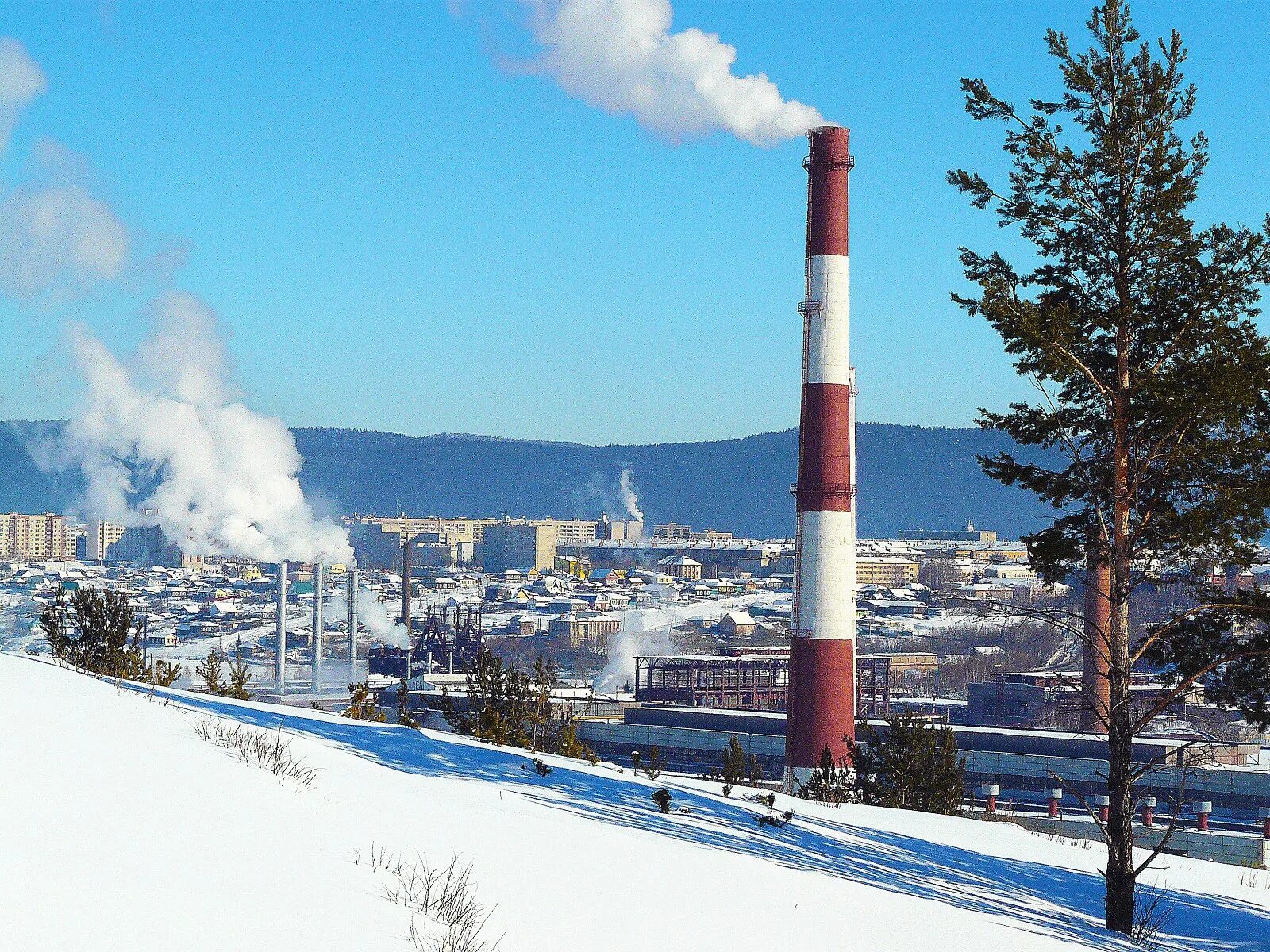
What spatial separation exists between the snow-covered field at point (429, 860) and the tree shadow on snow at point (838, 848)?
5 centimetres

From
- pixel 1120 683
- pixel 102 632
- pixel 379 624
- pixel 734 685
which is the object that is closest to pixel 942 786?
pixel 1120 683

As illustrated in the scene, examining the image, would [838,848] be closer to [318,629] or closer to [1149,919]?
[1149,919]

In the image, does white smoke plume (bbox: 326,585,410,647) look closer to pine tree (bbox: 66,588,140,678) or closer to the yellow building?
the yellow building

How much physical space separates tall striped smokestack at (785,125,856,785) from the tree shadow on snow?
17337 mm

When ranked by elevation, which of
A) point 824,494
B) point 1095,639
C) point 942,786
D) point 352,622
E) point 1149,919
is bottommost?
point 352,622

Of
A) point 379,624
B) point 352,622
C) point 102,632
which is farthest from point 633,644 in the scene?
point 102,632

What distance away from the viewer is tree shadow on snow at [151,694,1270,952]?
12094 millimetres

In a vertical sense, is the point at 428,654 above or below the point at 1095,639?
below

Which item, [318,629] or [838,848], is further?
[318,629]

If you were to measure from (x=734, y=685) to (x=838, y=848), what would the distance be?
64532 mm

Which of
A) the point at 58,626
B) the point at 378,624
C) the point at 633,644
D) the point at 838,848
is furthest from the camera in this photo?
the point at 633,644

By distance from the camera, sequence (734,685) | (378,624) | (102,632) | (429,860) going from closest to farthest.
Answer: (429,860) → (102,632) → (734,685) → (378,624)

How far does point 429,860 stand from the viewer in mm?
8477

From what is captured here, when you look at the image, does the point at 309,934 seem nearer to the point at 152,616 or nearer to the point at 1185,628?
the point at 1185,628
